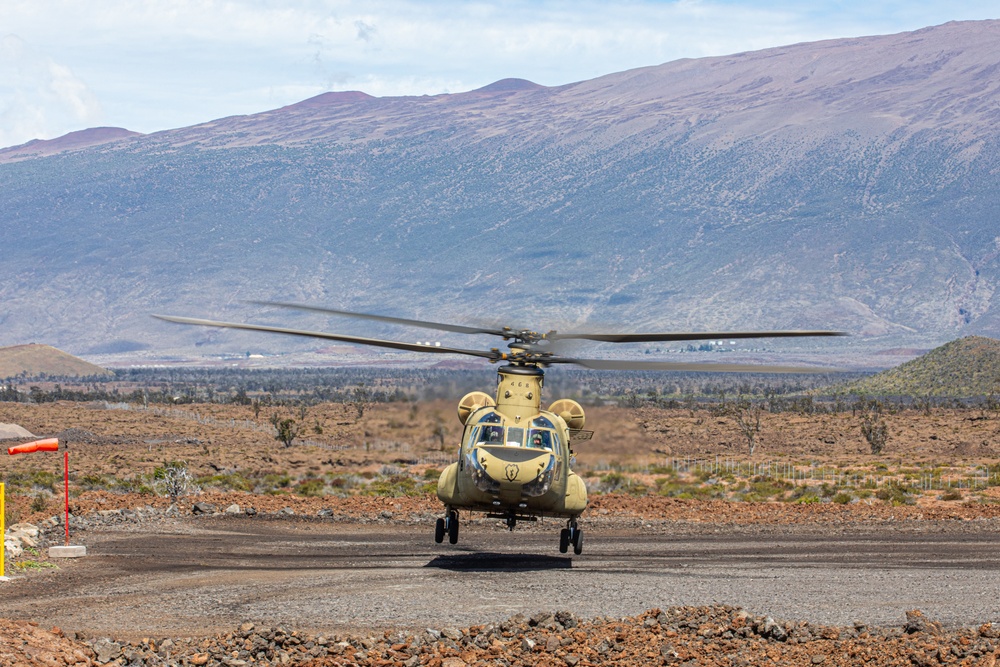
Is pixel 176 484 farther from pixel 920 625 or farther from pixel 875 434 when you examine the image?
pixel 875 434

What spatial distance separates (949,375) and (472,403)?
118 m

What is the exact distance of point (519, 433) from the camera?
2211 cm

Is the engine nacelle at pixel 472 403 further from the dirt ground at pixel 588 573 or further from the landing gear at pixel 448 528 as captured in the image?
the landing gear at pixel 448 528

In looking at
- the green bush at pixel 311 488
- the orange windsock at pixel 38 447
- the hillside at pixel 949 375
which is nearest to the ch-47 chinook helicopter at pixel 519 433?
the orange windsock at pixel 38 447

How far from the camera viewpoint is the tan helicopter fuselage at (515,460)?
21.7 m

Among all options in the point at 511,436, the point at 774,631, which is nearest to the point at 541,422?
the point at 511,436

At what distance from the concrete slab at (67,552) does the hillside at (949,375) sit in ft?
355

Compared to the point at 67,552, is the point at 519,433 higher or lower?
higher

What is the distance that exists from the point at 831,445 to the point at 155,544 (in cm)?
5605

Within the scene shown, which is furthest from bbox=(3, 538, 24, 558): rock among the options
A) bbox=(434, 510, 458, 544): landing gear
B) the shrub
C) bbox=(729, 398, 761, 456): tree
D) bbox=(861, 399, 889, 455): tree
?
bbox=(861, 399, 889, 455): tree

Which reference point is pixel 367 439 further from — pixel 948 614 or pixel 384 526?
pixel 948 614

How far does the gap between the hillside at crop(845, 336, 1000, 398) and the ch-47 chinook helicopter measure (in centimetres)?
10528

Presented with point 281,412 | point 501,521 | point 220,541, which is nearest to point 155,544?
point 220,541

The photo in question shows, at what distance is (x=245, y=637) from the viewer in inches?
615
